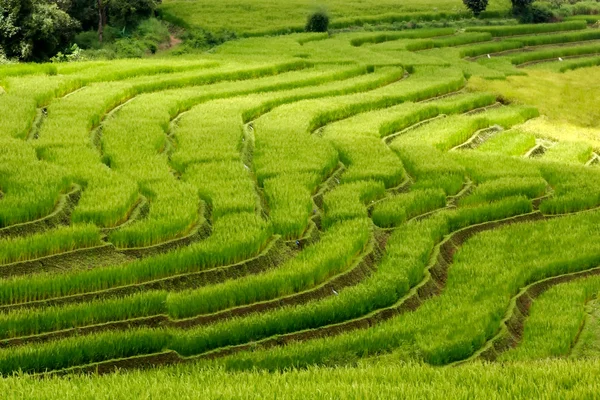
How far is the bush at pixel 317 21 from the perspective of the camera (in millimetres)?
32750

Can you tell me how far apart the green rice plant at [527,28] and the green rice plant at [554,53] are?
98.5 inches

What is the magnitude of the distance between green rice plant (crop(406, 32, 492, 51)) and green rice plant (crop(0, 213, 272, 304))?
20868mm

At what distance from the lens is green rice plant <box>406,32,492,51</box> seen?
2956 centimetres

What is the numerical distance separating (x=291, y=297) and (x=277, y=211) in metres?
2.09

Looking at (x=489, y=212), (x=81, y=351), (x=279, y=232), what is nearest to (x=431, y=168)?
(x=489, y=212)

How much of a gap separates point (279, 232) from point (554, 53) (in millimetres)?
23864

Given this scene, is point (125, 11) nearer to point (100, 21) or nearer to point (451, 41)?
point (100, 21)

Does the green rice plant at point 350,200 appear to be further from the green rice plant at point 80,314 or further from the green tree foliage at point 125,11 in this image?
the green tree foliage at point 125,11

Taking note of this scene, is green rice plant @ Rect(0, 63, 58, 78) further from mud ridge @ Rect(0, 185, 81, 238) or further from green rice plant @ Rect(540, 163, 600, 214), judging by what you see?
green rice plant @ Rect(540, 163, 600, 214)

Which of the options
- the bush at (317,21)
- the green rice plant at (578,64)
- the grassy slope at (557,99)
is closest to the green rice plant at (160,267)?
the grassy slope at (557,99)

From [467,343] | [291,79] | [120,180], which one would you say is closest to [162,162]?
[120,180]

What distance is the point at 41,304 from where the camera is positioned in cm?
795

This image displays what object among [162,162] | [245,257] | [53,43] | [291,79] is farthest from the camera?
[53,43]

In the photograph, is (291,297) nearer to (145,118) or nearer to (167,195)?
→ (167,195)
